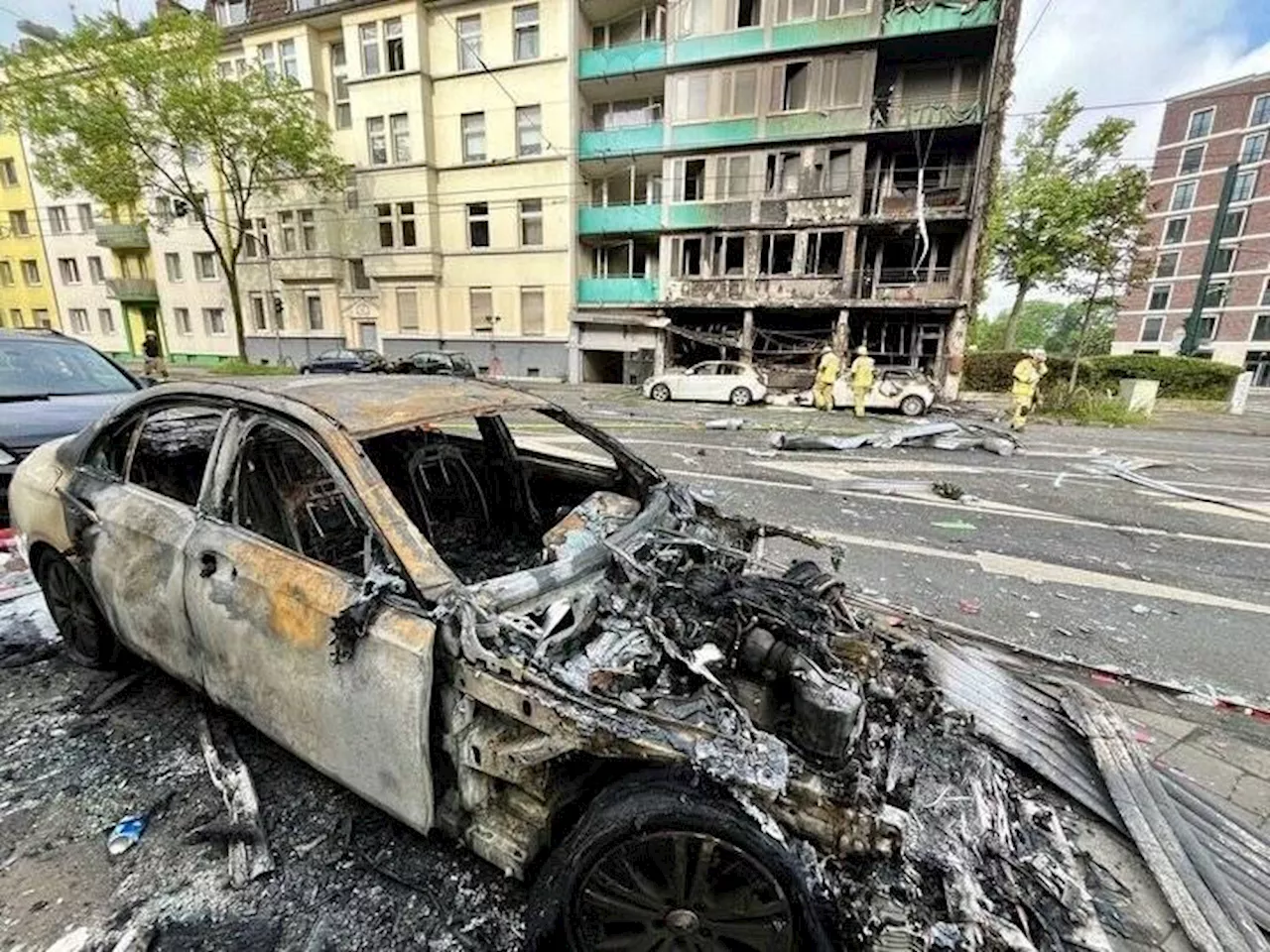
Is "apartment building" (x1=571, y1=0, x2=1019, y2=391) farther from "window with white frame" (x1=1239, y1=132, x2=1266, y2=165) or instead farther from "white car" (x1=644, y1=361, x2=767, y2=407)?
"window with white frame" (x1=1239, y1=132, x2=1266, y2=165)

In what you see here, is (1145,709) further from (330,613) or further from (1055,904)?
(330,613)

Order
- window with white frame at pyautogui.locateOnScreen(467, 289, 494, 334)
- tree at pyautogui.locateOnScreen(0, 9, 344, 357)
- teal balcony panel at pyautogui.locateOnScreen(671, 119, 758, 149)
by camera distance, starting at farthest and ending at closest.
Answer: window with white frame at pyautogui.locateOnScreen(467, 289, 494, 334), teal balcony panel at pyautogui.locateOnScreen(671, 119, 758, 149), tree at pyautogui.locateOnScreen(0, 9, 344, 357)

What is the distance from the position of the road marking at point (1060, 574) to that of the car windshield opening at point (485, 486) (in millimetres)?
2236

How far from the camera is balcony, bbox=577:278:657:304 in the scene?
21672 mm

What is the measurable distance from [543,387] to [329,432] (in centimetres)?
2016

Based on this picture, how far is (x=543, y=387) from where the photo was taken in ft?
72.1

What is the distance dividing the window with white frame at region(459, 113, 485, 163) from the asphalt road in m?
17.6

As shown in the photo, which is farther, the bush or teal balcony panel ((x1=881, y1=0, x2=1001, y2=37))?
the bush

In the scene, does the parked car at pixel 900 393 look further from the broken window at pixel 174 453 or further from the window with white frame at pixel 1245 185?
the window with white frame at pixel 1245 185

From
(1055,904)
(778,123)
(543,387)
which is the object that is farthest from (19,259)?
(1055,904)

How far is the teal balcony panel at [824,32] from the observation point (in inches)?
Answer: 706

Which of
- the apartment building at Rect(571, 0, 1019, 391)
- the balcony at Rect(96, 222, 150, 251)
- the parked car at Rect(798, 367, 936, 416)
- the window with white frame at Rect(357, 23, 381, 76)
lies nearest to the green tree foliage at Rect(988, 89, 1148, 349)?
the apartment building at Rect(571, 0, 1019, 391)

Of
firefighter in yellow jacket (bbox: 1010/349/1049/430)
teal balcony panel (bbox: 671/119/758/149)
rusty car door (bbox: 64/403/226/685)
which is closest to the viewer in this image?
rusty car door (bbox: 64/403/226/685)

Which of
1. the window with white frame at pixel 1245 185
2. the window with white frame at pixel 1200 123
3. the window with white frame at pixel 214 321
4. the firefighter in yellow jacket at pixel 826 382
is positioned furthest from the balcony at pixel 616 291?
the window with white frame at pixel 1200 123
